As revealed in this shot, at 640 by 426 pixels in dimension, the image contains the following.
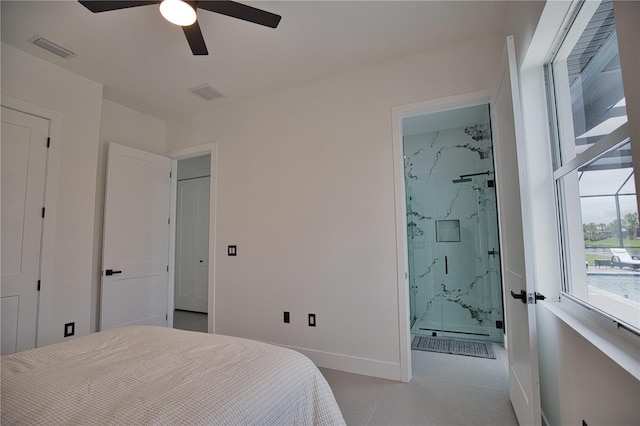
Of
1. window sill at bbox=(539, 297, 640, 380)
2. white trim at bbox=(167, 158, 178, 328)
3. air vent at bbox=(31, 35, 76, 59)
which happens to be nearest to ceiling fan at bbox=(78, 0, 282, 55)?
air vent at bbox=(31, 35, 76, 59)

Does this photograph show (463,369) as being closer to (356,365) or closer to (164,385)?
(356,365)

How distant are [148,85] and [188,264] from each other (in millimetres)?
3167

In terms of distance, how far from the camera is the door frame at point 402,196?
8.04ft

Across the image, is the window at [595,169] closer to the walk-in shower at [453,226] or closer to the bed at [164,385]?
the bed at [164,385]

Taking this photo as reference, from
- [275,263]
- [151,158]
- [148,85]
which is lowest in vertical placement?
[275,263]

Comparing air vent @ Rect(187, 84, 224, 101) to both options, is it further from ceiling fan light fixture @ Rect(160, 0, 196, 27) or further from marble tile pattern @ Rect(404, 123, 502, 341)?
marble tile pattern @ Rect(404, 123, 502, 341)

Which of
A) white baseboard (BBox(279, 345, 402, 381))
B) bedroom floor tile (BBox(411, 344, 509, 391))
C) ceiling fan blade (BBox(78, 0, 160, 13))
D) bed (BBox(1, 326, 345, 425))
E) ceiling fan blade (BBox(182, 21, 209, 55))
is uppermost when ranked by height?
ceiling fan blade (BBox(78, 0, 160, 13))

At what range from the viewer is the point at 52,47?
2.47m

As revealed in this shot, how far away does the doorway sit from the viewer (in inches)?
201

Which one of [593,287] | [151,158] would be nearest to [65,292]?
[151,158]

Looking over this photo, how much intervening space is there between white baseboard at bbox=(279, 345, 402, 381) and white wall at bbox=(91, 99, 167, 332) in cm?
230

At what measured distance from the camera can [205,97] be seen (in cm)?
338

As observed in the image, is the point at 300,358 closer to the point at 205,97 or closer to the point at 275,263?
the point at 275,263

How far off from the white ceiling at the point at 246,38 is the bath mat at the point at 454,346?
2965 mm
